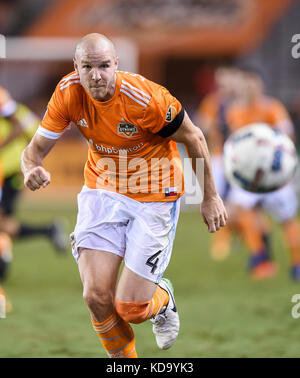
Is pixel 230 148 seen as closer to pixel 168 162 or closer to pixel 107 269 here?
pixel 168 162

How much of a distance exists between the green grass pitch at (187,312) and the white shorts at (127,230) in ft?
2.80

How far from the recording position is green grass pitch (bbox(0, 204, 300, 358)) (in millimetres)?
4875

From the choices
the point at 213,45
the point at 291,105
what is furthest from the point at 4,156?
the point at 213,45

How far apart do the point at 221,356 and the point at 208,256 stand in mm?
4740

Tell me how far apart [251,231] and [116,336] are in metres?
4.09

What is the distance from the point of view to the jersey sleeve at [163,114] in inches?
156

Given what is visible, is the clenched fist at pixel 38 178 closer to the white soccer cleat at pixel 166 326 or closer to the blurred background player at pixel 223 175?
the white soccer cleat at pixel 166 326

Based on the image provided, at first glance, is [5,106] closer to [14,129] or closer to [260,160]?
[14,129]

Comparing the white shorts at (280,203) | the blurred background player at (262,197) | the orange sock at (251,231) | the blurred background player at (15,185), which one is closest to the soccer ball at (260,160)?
the blurred background player at (262,197)

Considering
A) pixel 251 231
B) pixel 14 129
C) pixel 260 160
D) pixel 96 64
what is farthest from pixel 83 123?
pixel 251 231

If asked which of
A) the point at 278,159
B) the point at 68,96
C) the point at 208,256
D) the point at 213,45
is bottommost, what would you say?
the point at 208,256

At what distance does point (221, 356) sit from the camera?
4.62m

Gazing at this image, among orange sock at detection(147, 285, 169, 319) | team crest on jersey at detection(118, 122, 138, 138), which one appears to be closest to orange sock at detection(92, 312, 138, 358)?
orange sock at detection(147, 285, 169, 319)

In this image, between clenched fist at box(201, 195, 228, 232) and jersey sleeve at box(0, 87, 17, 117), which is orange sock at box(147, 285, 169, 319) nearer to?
clenched fist at box(201, 195, 228, 232)
